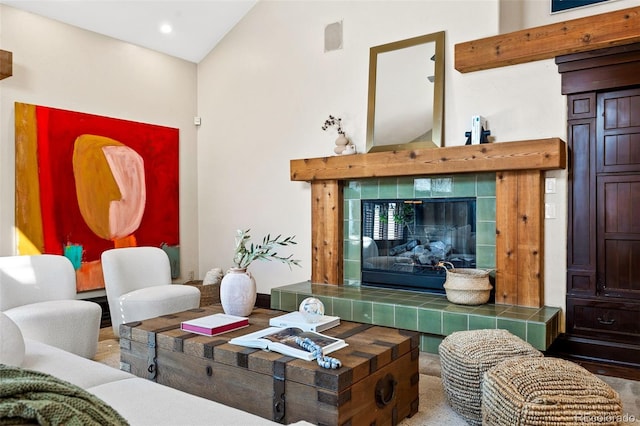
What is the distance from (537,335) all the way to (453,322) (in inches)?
21.0

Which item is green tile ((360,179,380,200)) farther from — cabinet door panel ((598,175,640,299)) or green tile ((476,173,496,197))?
cabinet door panel ((598,175,640,299))

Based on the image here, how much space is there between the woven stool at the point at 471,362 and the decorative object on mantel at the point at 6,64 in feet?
12.6

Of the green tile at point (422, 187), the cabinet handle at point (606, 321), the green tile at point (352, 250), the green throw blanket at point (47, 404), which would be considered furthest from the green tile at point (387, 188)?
the green throw blanket at point (47, 404)

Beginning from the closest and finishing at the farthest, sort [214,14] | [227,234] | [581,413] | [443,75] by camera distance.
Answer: [581,413] → [443,75] → [214,14] → [227,234]

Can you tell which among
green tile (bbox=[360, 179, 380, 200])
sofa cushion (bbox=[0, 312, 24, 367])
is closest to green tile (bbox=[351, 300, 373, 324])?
green tile (bbox=[360, 179, 380, 200])

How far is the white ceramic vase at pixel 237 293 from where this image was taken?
106 inches

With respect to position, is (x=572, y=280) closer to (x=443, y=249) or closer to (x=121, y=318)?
(x=443, y=249)

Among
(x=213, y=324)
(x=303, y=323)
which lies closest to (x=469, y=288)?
(x=303, y=323)

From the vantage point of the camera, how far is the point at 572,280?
11.1ft

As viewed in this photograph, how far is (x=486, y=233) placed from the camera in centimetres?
370

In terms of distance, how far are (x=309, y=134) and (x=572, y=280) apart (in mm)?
2606

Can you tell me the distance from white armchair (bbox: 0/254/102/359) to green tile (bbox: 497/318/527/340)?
2655 millimetres

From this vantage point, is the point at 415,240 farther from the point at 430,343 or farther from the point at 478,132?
the point at 478,132

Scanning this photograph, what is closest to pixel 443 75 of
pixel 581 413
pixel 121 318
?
pixel 581 413
